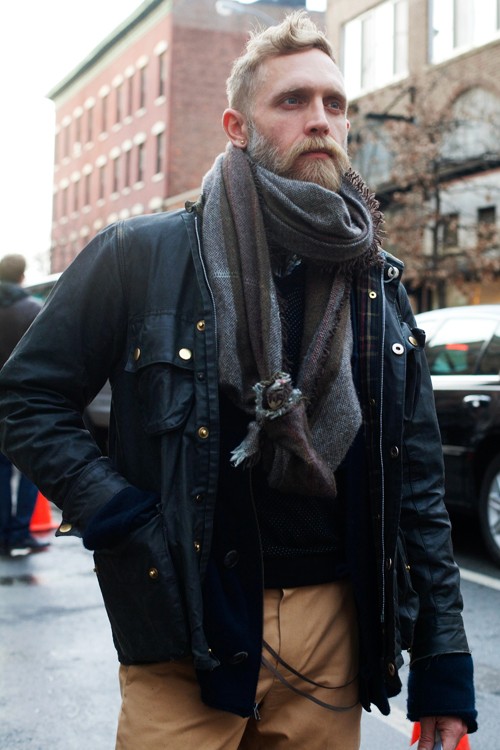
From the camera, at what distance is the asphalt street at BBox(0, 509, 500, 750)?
4.05 metres

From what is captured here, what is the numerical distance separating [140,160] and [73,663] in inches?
1558

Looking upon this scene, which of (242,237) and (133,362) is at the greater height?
(242,237)

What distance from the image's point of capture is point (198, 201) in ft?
7.25

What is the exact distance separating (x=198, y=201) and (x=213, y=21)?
41.1m

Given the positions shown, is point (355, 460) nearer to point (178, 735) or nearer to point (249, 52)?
point (178, 735)

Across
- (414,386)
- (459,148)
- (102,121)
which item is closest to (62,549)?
(414,386)

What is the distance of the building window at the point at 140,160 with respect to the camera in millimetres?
42375

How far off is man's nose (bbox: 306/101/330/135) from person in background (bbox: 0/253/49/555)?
563 centimetres

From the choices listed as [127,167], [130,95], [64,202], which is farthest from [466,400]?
[64,202]

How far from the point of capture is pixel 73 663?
16.0 feet

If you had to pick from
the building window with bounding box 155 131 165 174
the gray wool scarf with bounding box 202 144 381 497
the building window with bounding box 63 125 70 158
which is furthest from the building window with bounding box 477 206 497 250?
the building window with bounding box 63 125 70 158

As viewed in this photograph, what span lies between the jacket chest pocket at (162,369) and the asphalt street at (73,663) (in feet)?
7.88

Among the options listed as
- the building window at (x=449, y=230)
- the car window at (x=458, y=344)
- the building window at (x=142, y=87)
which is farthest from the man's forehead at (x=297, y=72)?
the building window at (x=142, y=87)

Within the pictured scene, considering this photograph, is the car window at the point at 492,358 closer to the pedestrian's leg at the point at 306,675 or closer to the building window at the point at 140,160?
the pedestrian's leg at the point at 306,675
